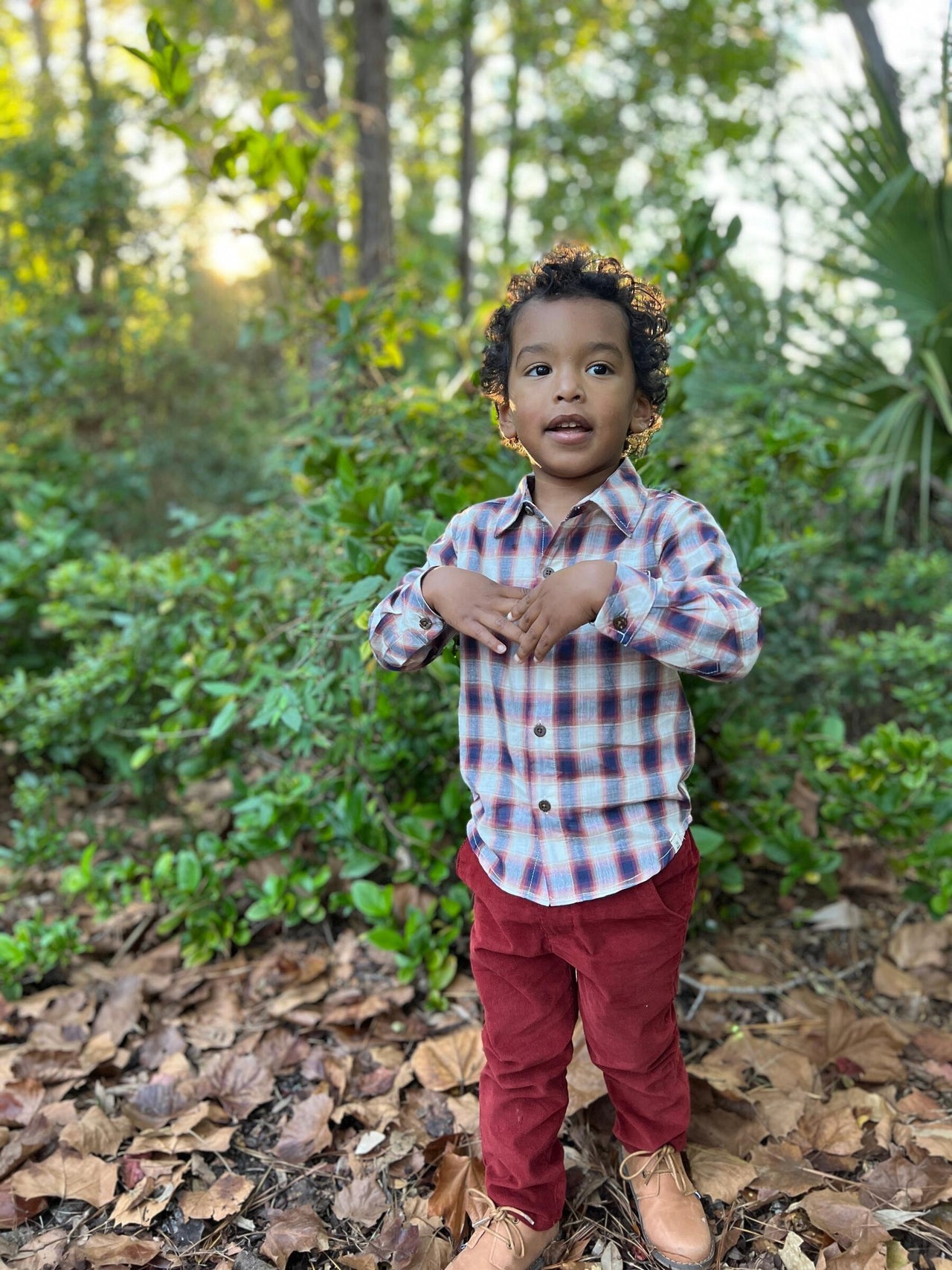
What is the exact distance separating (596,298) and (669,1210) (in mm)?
1467

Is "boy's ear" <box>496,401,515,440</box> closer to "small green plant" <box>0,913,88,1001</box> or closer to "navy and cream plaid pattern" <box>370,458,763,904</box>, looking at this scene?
"navy and cream plaid pattern" <box>370,458,763,904</box>

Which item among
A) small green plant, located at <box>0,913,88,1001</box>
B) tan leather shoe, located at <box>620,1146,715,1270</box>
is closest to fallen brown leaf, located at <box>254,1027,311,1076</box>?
small green plant, located at <box>0,913,88,1001</box>

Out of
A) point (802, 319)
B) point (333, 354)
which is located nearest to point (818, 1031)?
point (333, 354)

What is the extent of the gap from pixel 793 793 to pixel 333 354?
1.77 metres

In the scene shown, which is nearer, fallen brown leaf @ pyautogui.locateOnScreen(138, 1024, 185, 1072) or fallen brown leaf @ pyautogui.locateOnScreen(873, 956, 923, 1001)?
fallen brown leaf @ pyautogui.locateOnScreen(138, 1024, 185, 1072)

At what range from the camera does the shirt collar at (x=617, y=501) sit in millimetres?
1446

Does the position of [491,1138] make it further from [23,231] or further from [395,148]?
[395,148]

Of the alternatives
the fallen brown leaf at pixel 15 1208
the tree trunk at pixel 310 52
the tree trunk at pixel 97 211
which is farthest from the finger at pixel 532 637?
the tree trunk at pixel 97 211

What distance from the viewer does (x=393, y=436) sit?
2.54m

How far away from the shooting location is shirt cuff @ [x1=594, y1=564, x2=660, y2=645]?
50.1 inches

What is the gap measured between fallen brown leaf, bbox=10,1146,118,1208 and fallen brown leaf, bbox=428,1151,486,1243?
59 centimetres

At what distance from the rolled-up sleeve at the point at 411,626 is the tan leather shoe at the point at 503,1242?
2.97ft

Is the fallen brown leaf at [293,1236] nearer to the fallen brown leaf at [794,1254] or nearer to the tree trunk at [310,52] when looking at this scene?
the fallen brown leaf at [794,1254]

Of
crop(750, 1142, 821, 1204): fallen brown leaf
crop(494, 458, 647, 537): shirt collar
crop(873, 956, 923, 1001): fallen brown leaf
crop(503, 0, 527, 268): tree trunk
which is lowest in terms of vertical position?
crop(750, 1142, 821, 1204): fallen brown leaf
